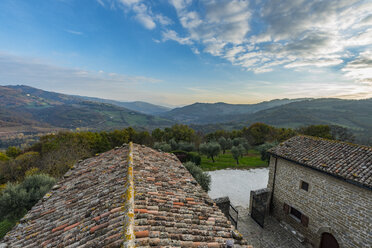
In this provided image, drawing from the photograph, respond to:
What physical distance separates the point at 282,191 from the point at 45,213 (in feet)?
46.0

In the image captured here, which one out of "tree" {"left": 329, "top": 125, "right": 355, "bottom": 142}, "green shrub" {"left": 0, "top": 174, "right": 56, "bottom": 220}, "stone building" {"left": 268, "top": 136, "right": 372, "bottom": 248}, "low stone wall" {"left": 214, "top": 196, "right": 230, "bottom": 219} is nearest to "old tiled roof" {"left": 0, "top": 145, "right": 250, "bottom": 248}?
"low stone wall" {"left": 214, "top": 196, "right": 230, "bottom": 219}

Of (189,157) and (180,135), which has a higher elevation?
(180,135)

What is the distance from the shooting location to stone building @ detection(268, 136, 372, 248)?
7840mm

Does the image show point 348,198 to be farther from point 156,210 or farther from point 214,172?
point 214,172

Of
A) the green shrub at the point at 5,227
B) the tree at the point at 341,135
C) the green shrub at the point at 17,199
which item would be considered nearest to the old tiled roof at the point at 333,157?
the green shrub at the point at 5,227

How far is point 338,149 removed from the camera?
33.6 feet

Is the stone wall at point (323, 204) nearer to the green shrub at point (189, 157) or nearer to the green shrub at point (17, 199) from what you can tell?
the green shrub at point (189, 157)

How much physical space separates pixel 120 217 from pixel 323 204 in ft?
38.1

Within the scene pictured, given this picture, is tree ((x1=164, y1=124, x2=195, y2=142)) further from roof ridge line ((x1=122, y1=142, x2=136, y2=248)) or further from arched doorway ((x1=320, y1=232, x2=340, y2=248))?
roof ridge line ((x1=122, y1=142, x2=136, y2=248))

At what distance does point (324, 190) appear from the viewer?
30.5 feet

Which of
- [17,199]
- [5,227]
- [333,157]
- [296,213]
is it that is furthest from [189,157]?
[5,227]

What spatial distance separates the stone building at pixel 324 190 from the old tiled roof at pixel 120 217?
8.01 metres

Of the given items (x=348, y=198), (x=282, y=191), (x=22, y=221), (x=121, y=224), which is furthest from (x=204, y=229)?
(x=282, y=191)

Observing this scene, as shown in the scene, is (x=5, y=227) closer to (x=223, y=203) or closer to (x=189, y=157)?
(x=223, y=203)
